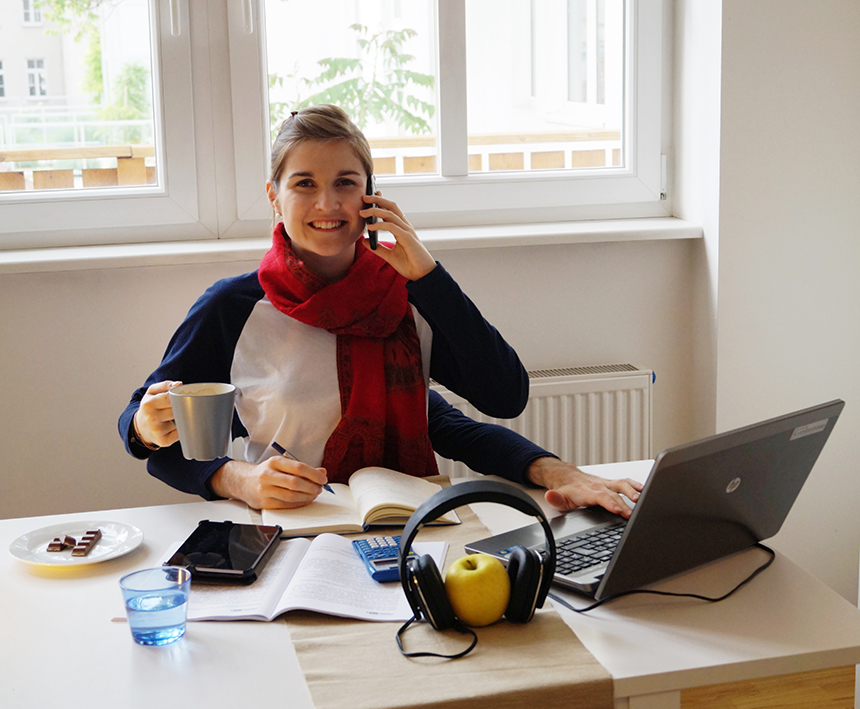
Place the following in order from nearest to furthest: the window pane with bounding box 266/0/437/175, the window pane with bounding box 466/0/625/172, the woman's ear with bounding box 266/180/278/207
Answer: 1. the woman's ear with bounding box 266/180/278/207
2. the window pane with bounding box 266/0/437/175
3. the window pane with bounding box 466/0/625/172

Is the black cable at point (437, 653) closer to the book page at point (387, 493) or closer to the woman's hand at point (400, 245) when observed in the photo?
the book page at point (387, 493)

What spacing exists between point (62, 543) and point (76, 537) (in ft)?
0.12

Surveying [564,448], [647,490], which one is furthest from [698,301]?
[647,490]

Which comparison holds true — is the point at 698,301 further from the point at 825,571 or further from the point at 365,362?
the point at 365,362

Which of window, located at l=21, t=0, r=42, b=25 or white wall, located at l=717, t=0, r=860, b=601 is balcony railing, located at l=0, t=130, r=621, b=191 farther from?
white wall, located at l=717, t=0, r=860, b=601

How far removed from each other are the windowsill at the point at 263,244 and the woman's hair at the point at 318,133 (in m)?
0.56

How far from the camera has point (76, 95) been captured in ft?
7.26

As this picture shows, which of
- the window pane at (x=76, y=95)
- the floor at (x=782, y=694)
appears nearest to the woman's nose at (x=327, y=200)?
the window pane at (x=76, y=95)

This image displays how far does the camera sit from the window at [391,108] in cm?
222

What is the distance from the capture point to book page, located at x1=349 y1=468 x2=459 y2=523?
48.7 inches

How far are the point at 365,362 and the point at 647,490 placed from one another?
0.76 m

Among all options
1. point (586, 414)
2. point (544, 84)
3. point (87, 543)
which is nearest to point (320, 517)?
point (87, 543)

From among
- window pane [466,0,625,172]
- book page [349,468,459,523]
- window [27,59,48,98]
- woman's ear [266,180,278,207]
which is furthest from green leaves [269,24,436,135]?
book page [349,468,459,523]

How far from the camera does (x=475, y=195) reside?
2.47m
